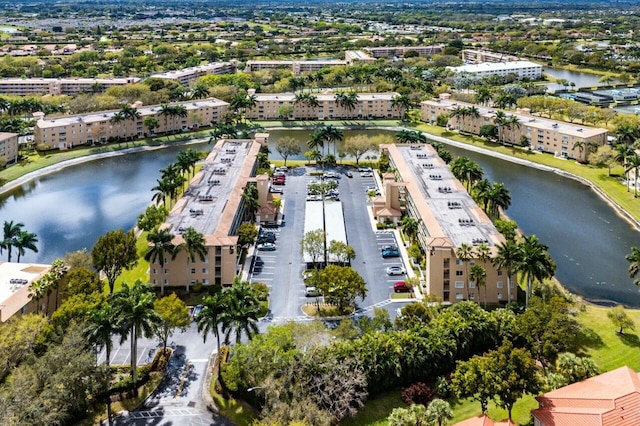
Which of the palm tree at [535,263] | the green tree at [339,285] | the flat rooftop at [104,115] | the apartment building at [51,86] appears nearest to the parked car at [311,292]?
the green tree at [339,285]

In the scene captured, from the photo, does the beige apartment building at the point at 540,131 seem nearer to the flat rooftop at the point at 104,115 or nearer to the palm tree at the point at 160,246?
the flat rooftop at the point at 104,115

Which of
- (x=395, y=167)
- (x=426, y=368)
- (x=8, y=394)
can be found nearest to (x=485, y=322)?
(x=426, y=368)

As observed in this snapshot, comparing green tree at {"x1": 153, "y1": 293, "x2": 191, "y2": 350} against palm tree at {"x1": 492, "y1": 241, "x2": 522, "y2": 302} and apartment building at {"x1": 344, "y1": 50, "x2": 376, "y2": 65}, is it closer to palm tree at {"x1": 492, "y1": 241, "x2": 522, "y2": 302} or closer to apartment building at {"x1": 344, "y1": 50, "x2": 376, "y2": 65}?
palm tree at {"x1": 492, "y1": 241, "x2": 522, "y2": 302}

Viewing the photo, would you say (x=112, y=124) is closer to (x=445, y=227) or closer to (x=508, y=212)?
(x=508, y=212)

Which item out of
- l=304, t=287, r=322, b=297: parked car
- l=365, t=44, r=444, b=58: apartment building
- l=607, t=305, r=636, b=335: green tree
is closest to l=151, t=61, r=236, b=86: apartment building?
l=365, t=44, r=444, b=58: apartment building

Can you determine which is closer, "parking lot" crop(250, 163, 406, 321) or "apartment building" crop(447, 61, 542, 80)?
"parking lot" crop(250, 163, 406, 321)
